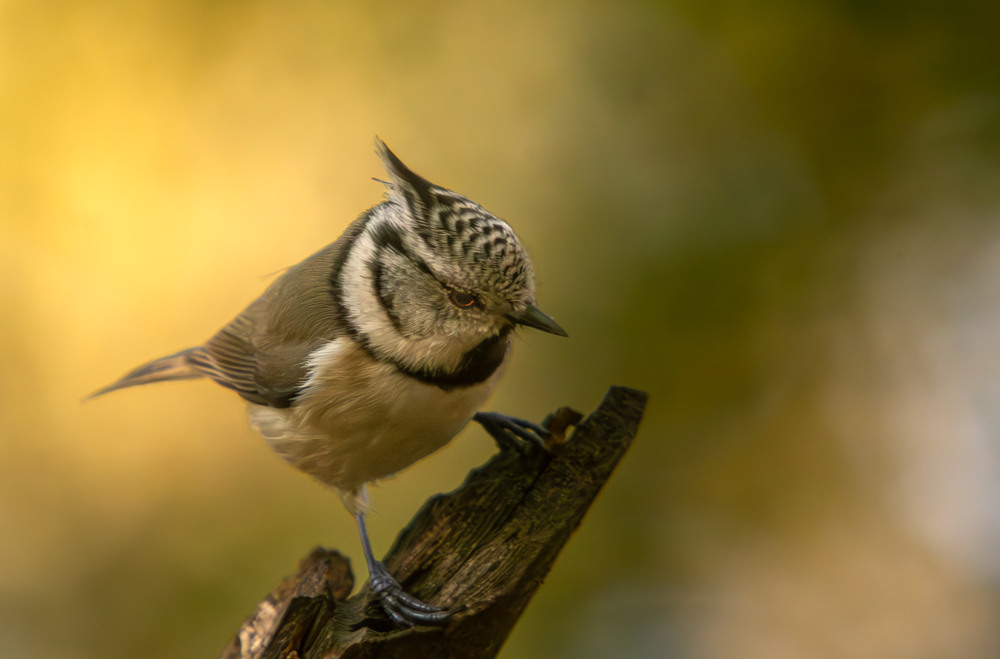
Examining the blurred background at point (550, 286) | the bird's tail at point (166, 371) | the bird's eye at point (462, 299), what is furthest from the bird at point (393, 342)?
the blurred background at point (550, 286)

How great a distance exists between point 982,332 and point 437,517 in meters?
1.84

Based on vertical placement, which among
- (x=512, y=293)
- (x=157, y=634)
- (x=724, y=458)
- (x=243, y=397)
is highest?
(x=724, y=458)

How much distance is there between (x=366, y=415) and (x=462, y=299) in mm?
325

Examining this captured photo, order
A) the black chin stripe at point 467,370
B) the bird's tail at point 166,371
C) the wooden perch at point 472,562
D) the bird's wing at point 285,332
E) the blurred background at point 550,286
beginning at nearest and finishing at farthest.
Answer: the wooden perch at point 472,562 < the black chin stripe at point 467,370 < the bird's wing at point 285,332 < the bird's tail at point 166,371 < the blurred background at point 550,286

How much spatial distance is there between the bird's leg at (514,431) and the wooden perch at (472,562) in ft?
0.11

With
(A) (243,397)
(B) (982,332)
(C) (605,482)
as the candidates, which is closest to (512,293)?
(C) (605,482)

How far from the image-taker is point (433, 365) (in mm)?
1538

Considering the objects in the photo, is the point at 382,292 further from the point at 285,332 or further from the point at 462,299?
the point at 285,332

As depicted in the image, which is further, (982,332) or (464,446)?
(464,446)

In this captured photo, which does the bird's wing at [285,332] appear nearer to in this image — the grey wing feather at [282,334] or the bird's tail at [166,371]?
the grey wing feather at [282,334]

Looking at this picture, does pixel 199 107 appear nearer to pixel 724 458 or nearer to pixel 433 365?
pixel 433 365

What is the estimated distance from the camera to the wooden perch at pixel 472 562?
1.42 meters

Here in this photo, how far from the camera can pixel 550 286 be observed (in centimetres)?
257

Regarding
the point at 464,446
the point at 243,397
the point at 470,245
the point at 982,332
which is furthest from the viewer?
the point at 464,446
